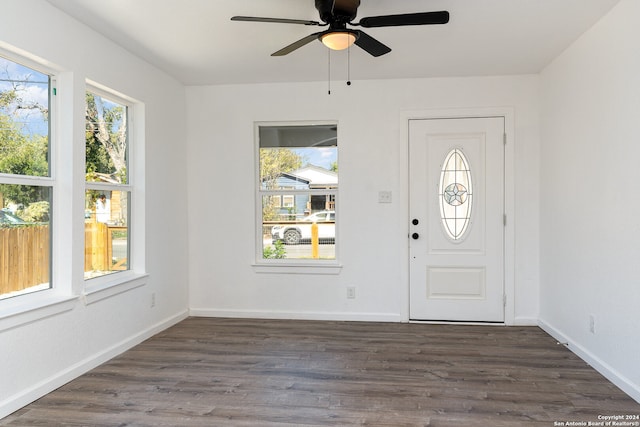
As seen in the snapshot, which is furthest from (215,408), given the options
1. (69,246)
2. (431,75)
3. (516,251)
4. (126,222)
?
(431,75)

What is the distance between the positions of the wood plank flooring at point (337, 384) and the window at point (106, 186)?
786mm

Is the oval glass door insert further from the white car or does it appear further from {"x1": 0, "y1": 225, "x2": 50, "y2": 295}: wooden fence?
{"x1": 0, "y1": 225, "x2": 50, "y2": 295}: wooden fence

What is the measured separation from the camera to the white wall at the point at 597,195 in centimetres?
246

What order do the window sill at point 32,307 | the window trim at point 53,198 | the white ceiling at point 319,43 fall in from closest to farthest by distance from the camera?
the window sill at point 32,307 < the window trim at point 53,198 < the white ceiling at point 319,43

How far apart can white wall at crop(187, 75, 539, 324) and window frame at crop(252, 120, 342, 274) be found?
6cm

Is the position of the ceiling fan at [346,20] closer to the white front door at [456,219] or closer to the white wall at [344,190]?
the white wall at [344,190]

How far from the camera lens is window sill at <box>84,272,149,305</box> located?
2.91 meters

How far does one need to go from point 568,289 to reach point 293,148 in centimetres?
282

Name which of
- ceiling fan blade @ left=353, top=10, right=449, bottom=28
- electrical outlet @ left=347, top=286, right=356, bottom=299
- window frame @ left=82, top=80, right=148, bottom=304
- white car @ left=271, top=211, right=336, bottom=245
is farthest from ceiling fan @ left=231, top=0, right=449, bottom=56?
electrical outlet @ left=347, top=286, right=356, bottom=299

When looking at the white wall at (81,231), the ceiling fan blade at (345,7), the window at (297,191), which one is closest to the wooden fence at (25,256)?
the white wall at (81,231)

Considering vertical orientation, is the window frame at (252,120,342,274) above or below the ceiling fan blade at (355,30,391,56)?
below

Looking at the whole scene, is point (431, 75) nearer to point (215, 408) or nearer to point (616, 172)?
point (616, 172)

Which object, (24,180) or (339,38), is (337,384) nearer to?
(339,38)

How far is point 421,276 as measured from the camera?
4.04 m
